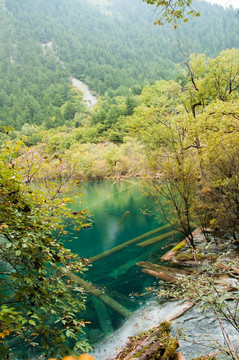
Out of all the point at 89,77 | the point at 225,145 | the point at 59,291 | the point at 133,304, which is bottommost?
the point at 133,304

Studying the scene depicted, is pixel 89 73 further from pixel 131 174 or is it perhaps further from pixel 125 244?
pixel 125 244

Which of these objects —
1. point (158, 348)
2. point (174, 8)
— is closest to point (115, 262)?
point (158, 348)

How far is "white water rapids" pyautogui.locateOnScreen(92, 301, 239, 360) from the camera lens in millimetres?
5035

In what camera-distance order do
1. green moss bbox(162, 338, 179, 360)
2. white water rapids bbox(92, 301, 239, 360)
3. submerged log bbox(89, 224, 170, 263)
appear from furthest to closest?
submerged log bbox(89, 224, 170, 263) → white water rapids bbox(92, 301, 239, 360) → green moss bbox(162, 338, 179, 360)

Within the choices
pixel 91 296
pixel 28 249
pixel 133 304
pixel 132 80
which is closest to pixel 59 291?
pixel 28 249

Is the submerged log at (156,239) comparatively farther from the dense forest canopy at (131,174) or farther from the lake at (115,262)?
the dense forest canopy at (131,174)

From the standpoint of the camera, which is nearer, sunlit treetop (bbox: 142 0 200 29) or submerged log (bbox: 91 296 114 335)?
sunlit treetop (bbox: 142 0 200 29)

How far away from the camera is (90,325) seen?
7.49m

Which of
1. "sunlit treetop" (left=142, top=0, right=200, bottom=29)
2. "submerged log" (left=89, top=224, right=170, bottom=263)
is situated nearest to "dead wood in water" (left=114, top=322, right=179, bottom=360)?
"sunlit treetop" (left=142, top=0, right=200, bottom=29)

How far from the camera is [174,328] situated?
6.01m

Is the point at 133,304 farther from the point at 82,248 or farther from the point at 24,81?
the point at 24,81

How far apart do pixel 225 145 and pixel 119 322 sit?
8010 mm

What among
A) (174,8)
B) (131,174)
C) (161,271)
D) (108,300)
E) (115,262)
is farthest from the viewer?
(131,174)

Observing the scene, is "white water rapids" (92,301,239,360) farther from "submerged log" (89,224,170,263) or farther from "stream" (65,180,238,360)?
"submerged log" (89,224,170,263)
